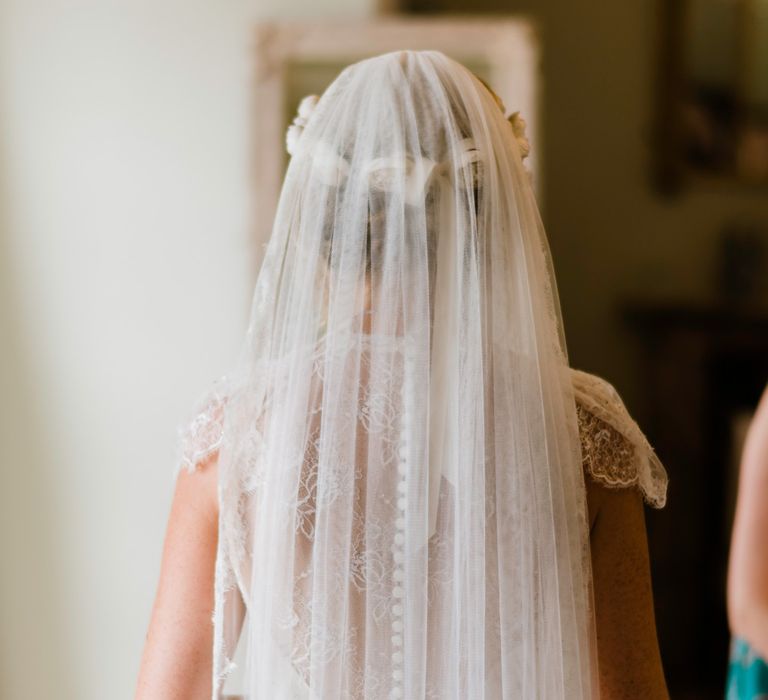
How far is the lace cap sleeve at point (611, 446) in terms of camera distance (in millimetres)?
948

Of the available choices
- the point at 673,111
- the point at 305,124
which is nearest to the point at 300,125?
the point at 305,124

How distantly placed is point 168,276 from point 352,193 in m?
1.53

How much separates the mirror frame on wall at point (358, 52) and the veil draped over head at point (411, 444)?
1.42 metres

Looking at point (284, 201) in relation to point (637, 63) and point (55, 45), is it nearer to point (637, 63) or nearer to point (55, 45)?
point (55, 45)

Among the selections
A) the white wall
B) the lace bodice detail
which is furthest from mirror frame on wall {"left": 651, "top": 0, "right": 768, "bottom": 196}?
the lace bodice detail

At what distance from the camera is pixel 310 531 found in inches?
36.5

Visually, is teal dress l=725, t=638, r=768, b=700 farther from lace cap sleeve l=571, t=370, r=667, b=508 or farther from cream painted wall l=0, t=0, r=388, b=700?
cream painted wall l=0, t=0, r=388, b=700

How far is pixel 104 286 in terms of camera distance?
2.35m

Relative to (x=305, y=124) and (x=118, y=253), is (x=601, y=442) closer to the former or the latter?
(x=305, y=124)

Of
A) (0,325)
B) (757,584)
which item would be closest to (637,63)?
(0,325)

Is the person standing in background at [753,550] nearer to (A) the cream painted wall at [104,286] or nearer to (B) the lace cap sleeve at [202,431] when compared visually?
(B) the lace cap sleeve at [202,431]

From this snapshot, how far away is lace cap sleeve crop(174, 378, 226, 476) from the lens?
3.16ft

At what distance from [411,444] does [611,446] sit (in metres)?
0.20

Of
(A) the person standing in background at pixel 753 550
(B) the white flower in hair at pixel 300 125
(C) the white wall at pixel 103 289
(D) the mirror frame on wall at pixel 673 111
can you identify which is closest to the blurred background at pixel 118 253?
(C) the white wall at pixel 103 289
